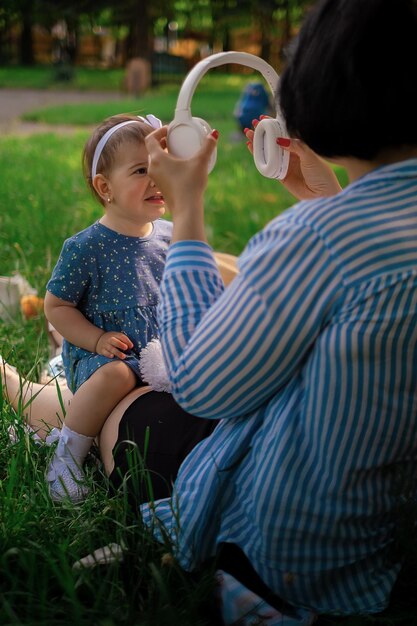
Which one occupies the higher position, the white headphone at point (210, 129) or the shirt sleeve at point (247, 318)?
the white headphone at point (210, 129)

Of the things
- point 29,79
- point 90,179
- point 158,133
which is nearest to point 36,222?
point 90,179

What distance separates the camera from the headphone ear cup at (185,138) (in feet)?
5.46

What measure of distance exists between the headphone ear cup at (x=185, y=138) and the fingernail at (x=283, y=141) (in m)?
0.27

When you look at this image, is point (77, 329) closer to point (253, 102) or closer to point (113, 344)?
point (113, 344)

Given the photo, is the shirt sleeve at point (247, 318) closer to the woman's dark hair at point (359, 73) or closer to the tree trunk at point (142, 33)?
the woman's dark hair at point (359, 73)

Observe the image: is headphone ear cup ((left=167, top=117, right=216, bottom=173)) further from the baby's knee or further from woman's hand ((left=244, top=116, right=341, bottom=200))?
the baby's knee

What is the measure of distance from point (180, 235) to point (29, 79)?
79.3 ft

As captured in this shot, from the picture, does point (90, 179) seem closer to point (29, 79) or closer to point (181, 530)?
point (181, 530)

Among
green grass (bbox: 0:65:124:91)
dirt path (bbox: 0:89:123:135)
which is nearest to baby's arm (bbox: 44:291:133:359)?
dirt path (bbox: 0:89:123:135)

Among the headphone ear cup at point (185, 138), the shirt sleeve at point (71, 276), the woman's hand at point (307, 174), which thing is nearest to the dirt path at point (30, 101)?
the shirt sleeve at point (71, 276)

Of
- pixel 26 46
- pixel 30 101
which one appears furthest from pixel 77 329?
pixel 26 46

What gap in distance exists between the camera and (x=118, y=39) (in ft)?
125

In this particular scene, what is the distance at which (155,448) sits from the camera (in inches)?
79.0

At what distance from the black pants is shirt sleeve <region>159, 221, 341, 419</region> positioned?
402 mm
